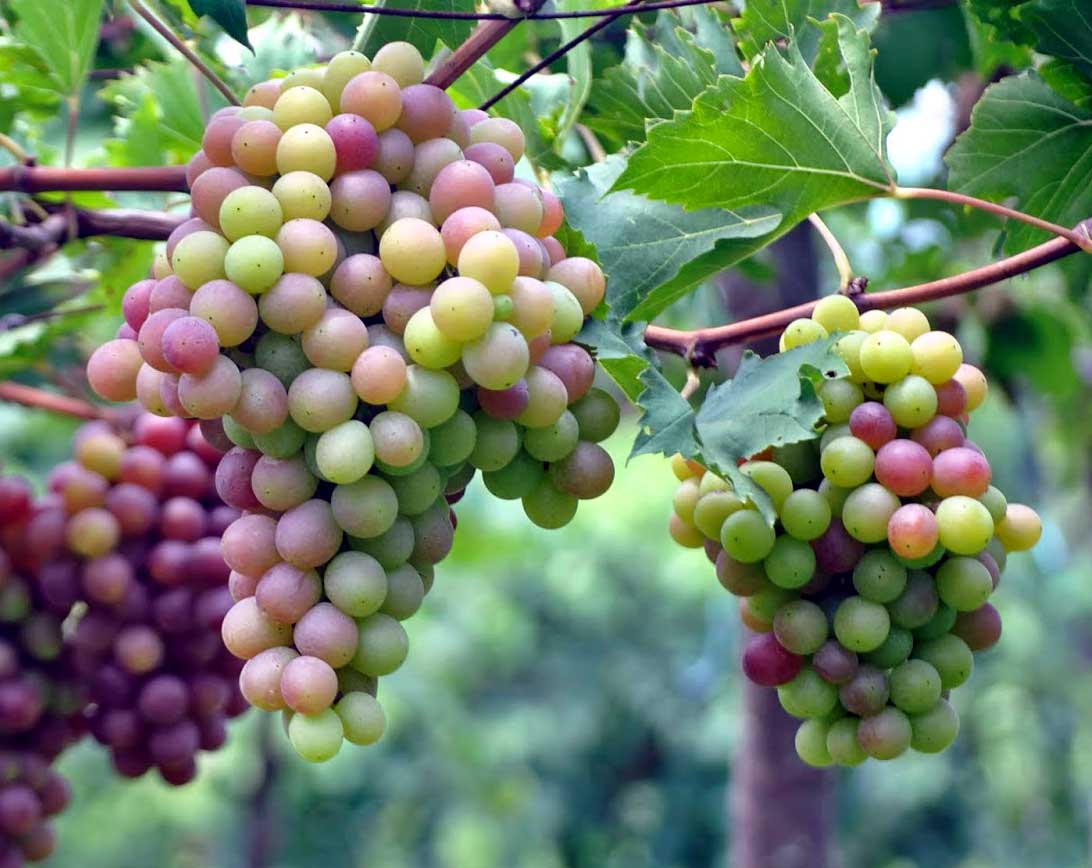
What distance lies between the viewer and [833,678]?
0.61 meters

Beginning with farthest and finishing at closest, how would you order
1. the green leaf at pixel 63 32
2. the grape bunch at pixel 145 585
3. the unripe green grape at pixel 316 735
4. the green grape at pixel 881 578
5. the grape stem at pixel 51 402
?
the grape stem at pixel 51 402 < the grape bunch at pixel 145 585 < the green leaf at pixel 63 32 < the green grape at pixel 881 578 < the unripe green grape at pixel 316 735

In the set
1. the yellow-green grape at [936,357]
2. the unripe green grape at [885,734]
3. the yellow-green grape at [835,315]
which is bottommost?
the unripe green grape at [885,734]

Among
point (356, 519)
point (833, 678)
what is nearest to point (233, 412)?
point (356, 519)

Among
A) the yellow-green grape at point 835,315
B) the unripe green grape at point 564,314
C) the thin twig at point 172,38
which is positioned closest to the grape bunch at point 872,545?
the yellow-green grape at point 835,315

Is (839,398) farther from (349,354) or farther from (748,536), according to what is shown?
(349,354)

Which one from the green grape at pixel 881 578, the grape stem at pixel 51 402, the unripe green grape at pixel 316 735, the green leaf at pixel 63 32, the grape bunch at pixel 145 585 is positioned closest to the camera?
the unripe green grape at pixel 316 735

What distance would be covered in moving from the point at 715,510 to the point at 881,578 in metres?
0.08

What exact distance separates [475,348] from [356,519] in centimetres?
8

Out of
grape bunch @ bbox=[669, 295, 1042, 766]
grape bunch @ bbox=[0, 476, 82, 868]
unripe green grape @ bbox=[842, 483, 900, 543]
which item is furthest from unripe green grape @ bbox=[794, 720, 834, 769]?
grape bunch @ bbox=[0, 476, 82, 868]

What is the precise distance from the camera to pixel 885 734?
60 centimetres

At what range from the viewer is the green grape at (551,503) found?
1.91ft

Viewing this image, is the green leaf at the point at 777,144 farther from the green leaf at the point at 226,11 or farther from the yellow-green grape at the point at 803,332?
the green leaf at the point at 226,11

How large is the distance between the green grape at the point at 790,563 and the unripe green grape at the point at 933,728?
89 mm

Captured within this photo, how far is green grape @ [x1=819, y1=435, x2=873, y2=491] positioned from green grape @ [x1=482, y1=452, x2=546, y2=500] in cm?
14
